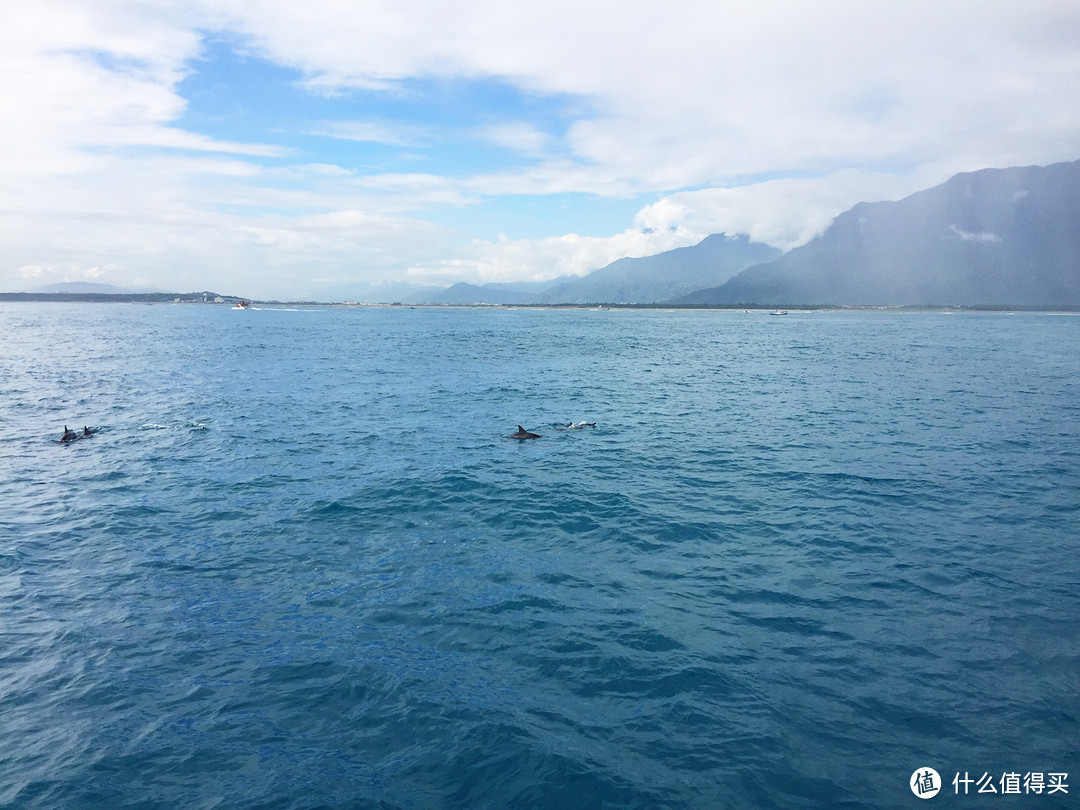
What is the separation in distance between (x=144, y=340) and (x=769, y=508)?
14908cm

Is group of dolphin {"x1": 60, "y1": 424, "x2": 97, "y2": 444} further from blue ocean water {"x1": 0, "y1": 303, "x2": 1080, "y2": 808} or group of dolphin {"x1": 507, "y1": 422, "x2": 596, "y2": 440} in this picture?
group of dolphin {"x1": 507, "y1": 422, "x2": 596, "y2": 440}

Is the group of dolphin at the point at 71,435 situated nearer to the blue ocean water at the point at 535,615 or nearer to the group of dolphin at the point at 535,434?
the blue ocean water at the point at 535,615

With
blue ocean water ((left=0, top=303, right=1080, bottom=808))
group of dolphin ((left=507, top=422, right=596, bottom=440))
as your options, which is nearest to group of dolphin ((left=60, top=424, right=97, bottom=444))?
blue ocean water ((left=0, top=303, right=1080, bottom=808))

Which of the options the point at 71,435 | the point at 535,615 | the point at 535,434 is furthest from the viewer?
the point at 535,434

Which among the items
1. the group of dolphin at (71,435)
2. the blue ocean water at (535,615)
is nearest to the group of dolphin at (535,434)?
the blue ocean water at (535,615)

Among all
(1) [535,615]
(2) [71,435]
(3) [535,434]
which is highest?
(2) [71,435]

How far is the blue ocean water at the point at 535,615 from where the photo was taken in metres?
13.6

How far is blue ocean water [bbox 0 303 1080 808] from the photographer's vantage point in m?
13.6

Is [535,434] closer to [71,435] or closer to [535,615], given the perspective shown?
[535,615]

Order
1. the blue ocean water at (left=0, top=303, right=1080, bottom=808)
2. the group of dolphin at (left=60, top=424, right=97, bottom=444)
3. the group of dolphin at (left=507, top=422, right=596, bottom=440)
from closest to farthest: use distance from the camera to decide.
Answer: the blue ocean water at (left=0, top=303, right=1080, bottom=808) → the group of dolphin at (left=60, top=424, right=97, bottom=444) → the group of dolphin at (left=507, top=422, right=596, bottom=440)

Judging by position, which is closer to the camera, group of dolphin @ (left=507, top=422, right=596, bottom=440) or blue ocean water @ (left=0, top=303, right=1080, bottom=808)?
blue ocean water @ (left=0, top=303, right=1080, bottom=808)

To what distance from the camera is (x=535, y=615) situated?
20.0 m

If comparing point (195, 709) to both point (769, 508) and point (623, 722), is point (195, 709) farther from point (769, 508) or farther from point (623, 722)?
point (769, 508)

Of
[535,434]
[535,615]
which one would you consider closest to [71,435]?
[535,434]
